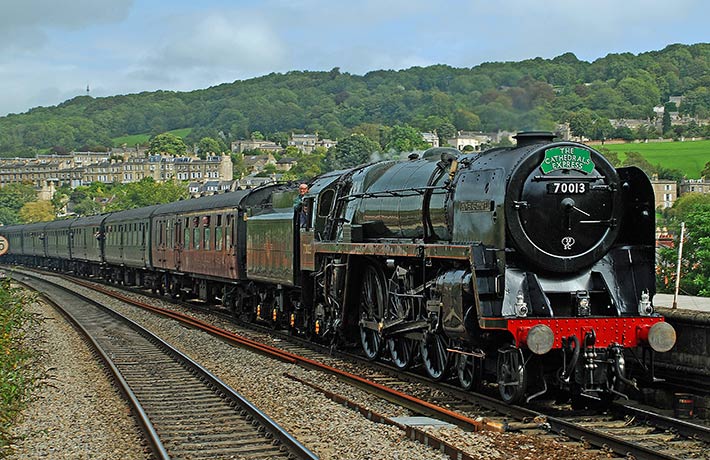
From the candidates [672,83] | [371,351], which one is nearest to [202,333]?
[371,351]

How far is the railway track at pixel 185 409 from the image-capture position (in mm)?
9898

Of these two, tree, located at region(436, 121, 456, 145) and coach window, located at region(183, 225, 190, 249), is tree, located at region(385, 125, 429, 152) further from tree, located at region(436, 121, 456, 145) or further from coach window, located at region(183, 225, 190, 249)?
tree, located at region(436, 121, 456, 145)

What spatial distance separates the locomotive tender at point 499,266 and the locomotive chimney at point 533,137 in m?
0.02

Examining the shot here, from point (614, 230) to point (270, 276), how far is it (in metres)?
11.5

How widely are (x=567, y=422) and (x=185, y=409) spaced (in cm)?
515

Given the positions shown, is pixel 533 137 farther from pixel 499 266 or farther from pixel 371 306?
pixel 371 306

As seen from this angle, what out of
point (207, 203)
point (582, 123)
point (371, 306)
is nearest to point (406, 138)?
point (207, 203)

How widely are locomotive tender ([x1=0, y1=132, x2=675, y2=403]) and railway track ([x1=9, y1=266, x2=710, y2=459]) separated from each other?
0.29m

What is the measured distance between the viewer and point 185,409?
12406 mm

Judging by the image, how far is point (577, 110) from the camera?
1764 cm

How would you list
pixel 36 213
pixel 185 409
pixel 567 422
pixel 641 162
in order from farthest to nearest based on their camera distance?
1. pixel 36 213
2. pixel 641 162
3. pixel 185 409
4. pixel 567 422

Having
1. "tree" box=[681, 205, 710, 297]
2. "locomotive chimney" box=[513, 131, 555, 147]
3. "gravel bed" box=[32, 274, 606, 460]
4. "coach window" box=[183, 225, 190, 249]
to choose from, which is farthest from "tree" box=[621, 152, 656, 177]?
"locomotive chimney" box=[513, 131, 555, 147]

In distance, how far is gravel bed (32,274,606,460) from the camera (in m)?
9.49

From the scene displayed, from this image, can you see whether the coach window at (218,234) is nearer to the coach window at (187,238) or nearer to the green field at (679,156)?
the coach window at (187,238)
